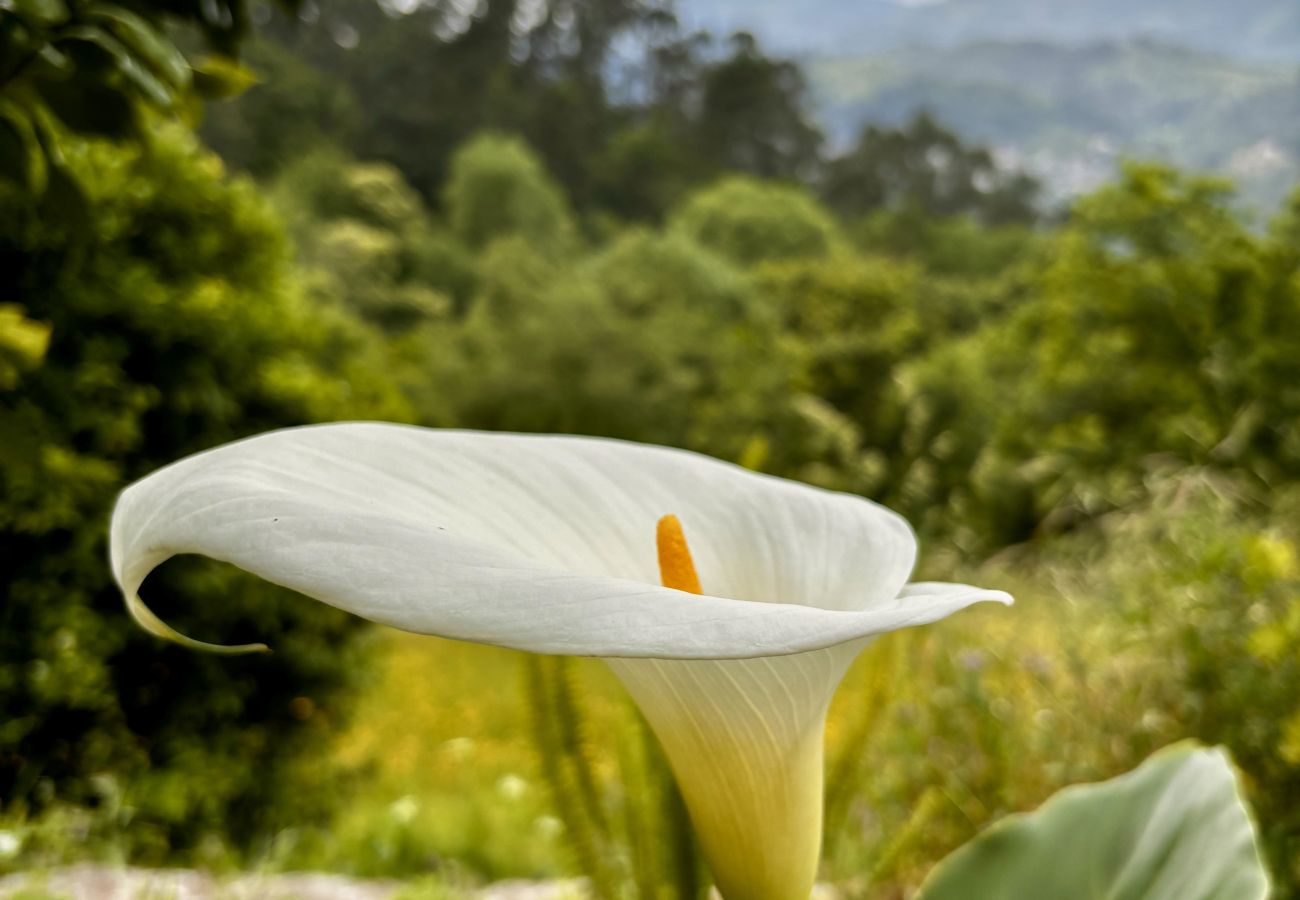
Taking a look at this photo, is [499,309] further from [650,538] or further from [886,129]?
[886,129]

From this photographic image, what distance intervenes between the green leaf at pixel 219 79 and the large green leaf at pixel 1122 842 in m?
0.67

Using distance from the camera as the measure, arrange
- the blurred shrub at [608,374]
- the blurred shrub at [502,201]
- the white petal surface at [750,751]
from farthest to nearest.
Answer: the blurred shrub at [502,201] < the blurred shrub at [608,374] < the white petal surface at [750,751]

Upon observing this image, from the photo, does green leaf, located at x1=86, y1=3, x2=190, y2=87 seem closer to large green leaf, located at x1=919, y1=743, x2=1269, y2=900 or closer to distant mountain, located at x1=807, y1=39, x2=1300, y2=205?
large green leaf, located at x1=919, y1=743, x2=1269, y2=900


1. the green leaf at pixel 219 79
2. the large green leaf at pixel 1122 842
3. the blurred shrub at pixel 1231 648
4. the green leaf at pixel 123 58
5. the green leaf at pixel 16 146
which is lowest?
the blurred shrub at pixel 1231 648

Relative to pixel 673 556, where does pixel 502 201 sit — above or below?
below

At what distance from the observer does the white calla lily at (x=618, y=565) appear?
0.28m

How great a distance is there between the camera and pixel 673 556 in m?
0.46

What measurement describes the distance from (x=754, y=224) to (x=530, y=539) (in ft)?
70.9

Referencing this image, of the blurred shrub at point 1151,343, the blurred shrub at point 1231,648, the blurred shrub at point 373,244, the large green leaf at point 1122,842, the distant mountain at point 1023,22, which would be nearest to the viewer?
the large green leaf at point 1122,842

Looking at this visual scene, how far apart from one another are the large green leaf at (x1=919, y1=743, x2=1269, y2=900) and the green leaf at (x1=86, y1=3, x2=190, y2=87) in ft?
2.08

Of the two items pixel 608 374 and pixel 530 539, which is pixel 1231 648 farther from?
pixel 608 374

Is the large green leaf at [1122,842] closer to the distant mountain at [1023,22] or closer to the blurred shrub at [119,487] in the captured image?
the blurred shrub at [119,487]

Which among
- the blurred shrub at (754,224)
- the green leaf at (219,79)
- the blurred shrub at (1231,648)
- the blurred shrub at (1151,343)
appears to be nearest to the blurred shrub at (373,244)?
the blurred shrub at (754,224)

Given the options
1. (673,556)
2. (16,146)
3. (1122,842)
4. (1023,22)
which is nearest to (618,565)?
(673,556)
